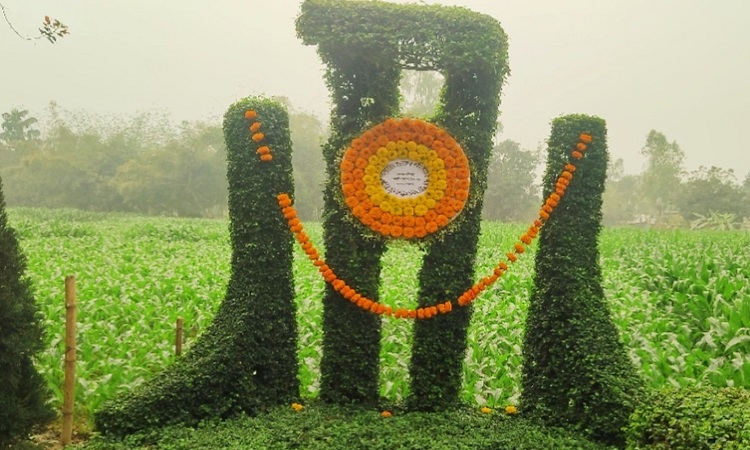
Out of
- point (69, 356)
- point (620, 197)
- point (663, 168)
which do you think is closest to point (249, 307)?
point (69, 356)

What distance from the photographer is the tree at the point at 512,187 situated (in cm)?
3123

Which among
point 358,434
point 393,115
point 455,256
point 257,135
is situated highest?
point 393,115

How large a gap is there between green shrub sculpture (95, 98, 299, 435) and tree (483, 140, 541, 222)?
26198 millimetres

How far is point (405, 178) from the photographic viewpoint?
5168mm

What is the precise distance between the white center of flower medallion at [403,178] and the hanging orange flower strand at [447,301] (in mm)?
824

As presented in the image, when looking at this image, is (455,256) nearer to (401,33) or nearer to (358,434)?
(358,434)

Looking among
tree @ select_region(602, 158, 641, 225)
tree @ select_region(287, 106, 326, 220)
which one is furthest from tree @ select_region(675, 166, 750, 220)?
tree @ select_region(287, 106, 326, 220)

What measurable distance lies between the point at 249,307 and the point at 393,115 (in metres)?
2.05

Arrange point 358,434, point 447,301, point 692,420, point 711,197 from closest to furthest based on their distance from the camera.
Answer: point 692,420 < point 358,434 < point 447,301 < point 711,197

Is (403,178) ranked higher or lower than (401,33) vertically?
lower

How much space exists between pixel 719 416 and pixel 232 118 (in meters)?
4.14

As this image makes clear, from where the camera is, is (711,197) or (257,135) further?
(711,197)

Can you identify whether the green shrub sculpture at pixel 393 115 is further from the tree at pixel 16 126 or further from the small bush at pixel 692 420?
the tree at pixel 16 126

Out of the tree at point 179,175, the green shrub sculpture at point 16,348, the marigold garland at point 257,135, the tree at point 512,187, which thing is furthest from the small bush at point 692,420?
the tree at point 179,175
